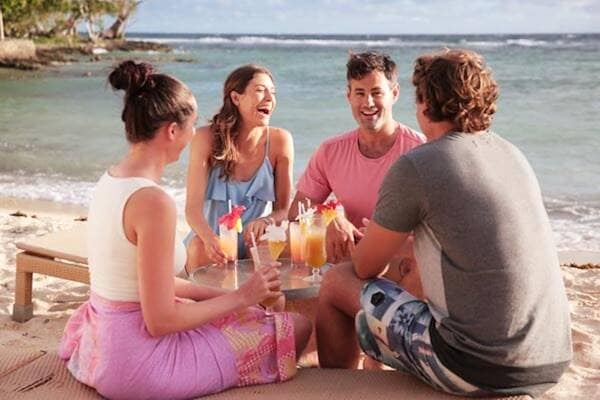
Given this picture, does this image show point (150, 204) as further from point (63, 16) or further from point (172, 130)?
point (63, 16)

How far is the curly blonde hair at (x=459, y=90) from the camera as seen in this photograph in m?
2.57

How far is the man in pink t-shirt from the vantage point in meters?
3.85

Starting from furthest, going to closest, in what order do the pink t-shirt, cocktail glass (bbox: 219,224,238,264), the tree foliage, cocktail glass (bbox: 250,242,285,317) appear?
the tree foliage
the pink t-shirt
cocktail glass (bbox: 219,224,238,264)
cocktail glass (bbox: 250,242,285,317)

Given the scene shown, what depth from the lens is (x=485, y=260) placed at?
2.47 m

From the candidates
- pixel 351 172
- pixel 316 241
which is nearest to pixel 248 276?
pixel 316 241

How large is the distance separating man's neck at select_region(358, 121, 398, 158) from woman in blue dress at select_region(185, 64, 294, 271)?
1.55 feet

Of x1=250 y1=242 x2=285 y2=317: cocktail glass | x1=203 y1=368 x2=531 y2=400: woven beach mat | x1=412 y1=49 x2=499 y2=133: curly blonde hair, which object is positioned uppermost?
x1=412 y1=49 x2=499 y2=133: curly blonde hair

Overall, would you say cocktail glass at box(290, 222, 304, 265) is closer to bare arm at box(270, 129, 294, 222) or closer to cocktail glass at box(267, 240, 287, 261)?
cocktail glass at box(267, 240, 287, 261)

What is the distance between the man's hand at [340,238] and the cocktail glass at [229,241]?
1.20 ft

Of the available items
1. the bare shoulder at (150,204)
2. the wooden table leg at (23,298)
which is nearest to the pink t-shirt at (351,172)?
the wooden table leg at (23,298)

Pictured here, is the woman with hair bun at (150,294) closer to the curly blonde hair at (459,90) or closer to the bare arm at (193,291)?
the bare arm at (193,291)

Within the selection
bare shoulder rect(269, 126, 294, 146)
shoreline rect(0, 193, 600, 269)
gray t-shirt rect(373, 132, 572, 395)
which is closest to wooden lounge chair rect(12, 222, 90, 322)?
bare shoulder rect(269, 126, 294, 146)

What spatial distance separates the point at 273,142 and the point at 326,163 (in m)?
0.35

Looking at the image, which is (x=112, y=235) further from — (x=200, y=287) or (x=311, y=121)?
(x=311, y=121)
